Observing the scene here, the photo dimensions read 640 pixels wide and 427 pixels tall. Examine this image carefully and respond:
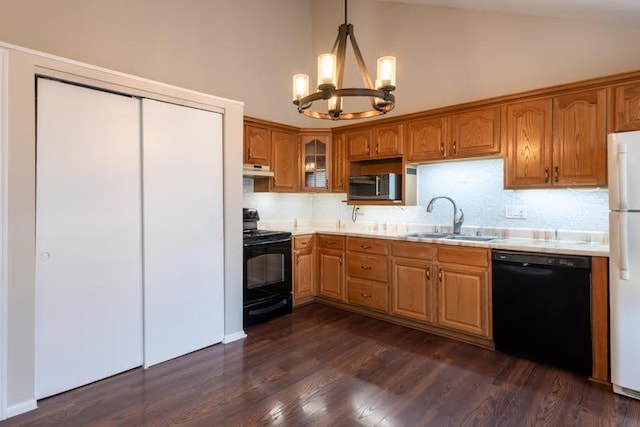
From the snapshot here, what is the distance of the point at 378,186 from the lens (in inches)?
155

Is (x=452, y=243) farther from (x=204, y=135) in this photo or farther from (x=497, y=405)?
(x=204, y=135)

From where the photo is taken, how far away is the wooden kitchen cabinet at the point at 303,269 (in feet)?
13.4

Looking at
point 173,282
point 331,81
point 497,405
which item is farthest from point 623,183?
point 173,282

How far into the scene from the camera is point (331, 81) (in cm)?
195

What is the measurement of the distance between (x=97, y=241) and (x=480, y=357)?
3048 millimetres

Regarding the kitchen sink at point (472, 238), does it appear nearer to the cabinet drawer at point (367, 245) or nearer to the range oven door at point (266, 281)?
→ the cabinet drawer at point (367, 245)

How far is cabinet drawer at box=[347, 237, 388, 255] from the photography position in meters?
3.67

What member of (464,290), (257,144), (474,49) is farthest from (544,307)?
(257,144)

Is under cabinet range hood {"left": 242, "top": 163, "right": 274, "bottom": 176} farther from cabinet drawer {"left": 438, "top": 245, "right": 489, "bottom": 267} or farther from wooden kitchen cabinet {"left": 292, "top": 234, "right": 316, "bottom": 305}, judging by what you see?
cabinet drawer {"left": 438, "top": 245, "right": 489, "bottom": 267}

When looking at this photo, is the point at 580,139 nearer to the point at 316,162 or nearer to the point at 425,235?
the point at 425,235

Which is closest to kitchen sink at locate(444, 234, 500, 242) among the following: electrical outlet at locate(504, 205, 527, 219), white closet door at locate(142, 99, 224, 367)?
electrical outlet at locate(504, 205, 527, 219)

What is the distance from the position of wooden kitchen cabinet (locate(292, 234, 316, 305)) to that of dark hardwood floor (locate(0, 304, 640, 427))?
1.01 metres

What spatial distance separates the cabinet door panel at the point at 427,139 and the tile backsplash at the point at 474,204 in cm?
30

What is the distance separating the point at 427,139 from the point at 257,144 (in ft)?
6.12
